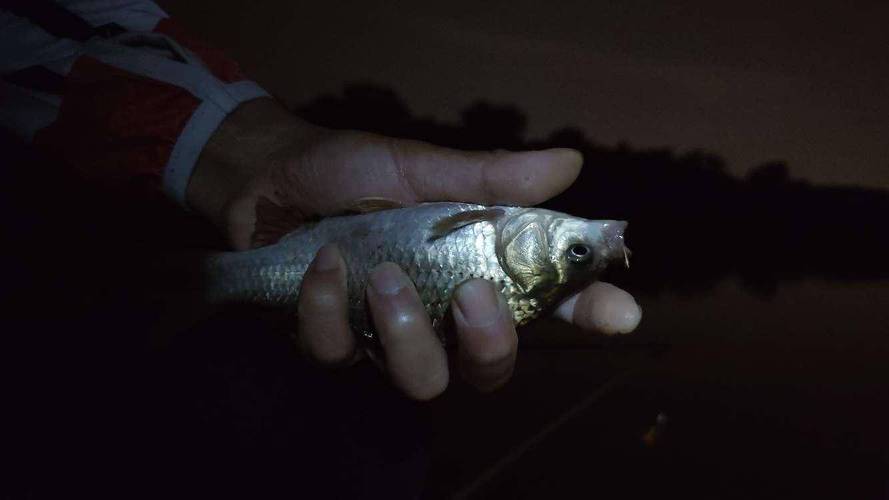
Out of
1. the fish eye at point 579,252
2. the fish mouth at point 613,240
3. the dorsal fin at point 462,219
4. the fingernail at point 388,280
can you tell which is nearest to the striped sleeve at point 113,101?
the fingernail at point 388,280

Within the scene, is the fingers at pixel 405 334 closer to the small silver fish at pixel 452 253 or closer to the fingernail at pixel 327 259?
the small silver fish at pixel 452 253

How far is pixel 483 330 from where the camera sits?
2.23 m

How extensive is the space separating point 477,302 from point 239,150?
2.02 metres

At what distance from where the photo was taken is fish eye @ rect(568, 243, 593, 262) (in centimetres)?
214

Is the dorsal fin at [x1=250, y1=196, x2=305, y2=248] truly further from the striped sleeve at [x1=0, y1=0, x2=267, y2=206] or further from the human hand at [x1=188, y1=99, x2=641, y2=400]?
the striped sleeve at [x1=0, y1=0, x2=267, y2=206]

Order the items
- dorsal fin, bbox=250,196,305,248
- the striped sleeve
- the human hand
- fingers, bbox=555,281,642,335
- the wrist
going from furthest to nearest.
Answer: the wrist < the striped sleeve < dorsal fin, bbox=250,196,305,248 < fingers, bbox=555,281,642,335 < the human hand

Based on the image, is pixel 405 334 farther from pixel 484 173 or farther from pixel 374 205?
pixel 484 173


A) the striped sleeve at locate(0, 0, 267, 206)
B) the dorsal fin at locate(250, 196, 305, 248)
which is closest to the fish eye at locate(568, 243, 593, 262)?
the dorsal fin at locate(250, 196, 305, 248)

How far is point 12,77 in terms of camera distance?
9.68ft

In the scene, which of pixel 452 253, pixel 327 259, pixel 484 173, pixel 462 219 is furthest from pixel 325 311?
pixel 484 173

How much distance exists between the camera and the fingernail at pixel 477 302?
7.13 ft

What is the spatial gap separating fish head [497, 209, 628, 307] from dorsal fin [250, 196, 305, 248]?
120 centimetres

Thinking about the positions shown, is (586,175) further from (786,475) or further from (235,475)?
(235,475)

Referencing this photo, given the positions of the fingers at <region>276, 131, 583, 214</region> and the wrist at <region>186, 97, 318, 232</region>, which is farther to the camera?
the wrist at <region>186, 97, 318, 232</region>
